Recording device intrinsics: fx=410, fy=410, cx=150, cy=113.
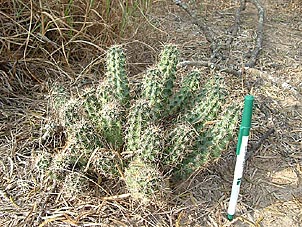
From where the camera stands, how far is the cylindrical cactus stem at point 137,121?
144 centimetres

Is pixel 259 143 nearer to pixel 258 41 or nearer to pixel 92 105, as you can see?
pixel 92 105

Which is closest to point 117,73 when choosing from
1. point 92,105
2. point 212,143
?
point 92,105

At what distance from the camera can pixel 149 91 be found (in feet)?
5.02

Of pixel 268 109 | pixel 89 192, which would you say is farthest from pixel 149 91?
pixel 268 109

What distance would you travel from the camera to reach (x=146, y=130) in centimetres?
142

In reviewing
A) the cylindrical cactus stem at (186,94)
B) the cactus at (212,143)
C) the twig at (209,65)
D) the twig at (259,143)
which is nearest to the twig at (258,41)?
the twig at (209,65)

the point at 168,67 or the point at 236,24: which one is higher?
the point at 168,67

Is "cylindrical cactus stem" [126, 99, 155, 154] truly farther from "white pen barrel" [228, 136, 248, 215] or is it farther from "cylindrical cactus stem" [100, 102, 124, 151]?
"white pen barrel" [228, 136, 248, 215]

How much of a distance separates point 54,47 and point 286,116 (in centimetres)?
127

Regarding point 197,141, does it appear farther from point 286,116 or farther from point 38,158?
point 286,116

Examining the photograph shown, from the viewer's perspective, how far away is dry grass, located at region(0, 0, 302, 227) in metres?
1.50

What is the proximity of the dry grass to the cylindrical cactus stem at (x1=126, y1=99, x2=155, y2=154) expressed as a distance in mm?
189

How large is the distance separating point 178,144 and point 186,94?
25cm

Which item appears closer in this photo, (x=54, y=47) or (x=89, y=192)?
(x=89, y=192)
